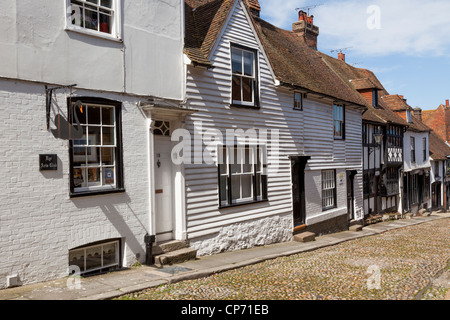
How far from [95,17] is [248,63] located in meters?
5.45

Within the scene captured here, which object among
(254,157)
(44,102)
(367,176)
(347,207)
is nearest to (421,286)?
(254,157)

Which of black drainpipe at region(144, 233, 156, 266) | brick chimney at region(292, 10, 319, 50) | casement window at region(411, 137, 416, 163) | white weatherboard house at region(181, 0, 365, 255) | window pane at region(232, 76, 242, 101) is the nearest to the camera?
black drainpipe at region(144, 233, 156, 266)

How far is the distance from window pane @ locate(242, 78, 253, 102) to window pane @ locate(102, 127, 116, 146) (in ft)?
16.5

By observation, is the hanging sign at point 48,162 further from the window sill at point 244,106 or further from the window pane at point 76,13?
the window sill at point 244,106

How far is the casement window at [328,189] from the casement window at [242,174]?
4.98 meters

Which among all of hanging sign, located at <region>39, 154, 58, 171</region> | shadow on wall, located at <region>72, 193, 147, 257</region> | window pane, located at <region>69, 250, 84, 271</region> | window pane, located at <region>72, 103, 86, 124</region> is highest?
window pane, located at <region>72, 103, 86, 124</region>

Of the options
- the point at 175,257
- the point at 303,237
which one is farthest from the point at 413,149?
the point at 175,257

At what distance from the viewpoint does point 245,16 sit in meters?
12.7

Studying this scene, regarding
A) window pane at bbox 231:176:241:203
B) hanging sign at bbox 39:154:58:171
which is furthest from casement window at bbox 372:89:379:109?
hanging sign at bbox 39:154:58:171

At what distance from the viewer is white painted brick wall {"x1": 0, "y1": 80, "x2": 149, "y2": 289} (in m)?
7.16

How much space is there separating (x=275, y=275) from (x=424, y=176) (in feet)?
102

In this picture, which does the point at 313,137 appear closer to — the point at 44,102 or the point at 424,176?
the point at 44,102

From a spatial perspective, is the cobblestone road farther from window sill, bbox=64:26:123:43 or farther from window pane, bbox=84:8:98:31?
window pane, bbox=84:8:98:31

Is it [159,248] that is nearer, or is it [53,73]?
[53,73]
